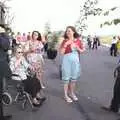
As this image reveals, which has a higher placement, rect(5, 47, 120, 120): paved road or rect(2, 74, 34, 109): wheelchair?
rect(2, 74, 34, 109): wheelchair

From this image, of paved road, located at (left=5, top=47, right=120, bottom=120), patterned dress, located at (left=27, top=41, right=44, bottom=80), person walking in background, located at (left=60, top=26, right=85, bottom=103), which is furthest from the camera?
patterned dress, located at (left=27, top=41, right=44, bottom=80)

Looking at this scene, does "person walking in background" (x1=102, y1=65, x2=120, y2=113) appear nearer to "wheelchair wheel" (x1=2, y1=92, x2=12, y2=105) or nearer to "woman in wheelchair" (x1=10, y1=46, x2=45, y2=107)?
"woman in wheelchair" (x1=10, y1=46, x2=45, y2=107)

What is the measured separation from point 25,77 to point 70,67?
55.5 inches

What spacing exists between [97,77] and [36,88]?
26.7 ft

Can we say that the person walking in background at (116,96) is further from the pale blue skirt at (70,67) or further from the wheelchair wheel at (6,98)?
the wheelchair wheel at (6,98)

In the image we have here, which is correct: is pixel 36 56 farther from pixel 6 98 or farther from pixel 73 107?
pixel 6 98

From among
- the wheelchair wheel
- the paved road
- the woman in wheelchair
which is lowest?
the paved road

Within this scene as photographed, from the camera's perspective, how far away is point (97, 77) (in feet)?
63.1

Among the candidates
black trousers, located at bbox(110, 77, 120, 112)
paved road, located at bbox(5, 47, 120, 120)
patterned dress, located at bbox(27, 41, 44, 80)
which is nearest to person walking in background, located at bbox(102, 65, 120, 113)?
black trousers, located at bbox(110, 77, 120, 112)

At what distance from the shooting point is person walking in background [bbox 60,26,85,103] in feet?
39.9

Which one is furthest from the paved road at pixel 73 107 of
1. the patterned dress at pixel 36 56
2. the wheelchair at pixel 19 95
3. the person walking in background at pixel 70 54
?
the patterned dress at pixel 36 56

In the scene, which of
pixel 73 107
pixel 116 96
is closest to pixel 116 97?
pixel 116 96

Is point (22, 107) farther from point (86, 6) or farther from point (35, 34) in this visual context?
point (86, 6)

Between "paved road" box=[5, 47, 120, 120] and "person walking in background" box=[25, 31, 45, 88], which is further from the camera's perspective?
"person walking in background" box=[25, 31, 45, 88]
